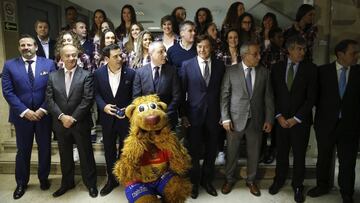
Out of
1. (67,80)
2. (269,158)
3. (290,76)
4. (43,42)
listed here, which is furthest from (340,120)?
(43,42)

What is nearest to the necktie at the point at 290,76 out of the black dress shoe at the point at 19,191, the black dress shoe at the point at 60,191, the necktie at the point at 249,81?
the necktie at the point at 249,81

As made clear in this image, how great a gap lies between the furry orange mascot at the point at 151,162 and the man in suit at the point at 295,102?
1223 mm

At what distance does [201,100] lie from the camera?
10.00 ft

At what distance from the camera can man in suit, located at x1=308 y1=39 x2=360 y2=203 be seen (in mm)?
2891

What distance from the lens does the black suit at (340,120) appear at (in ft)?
9.48

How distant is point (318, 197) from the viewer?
3.18 metres

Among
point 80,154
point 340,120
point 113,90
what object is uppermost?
point 113,90

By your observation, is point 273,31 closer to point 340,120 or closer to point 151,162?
point 340,120

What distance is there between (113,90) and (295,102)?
169 centimetres

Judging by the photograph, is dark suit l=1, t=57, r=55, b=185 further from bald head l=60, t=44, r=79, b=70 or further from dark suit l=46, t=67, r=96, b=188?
bald head l=60, t=44, r=79, b=70

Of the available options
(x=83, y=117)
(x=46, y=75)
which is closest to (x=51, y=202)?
(x=83, y=117)

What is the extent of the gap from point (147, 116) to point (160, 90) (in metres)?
0.81

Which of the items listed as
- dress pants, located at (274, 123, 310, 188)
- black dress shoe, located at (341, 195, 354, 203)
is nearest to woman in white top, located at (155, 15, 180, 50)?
dress pants, located at (274, 123, 310, 188)

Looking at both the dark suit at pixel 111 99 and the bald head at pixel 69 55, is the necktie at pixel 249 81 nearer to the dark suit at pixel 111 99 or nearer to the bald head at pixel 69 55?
the dark suit at pixel 111 99
